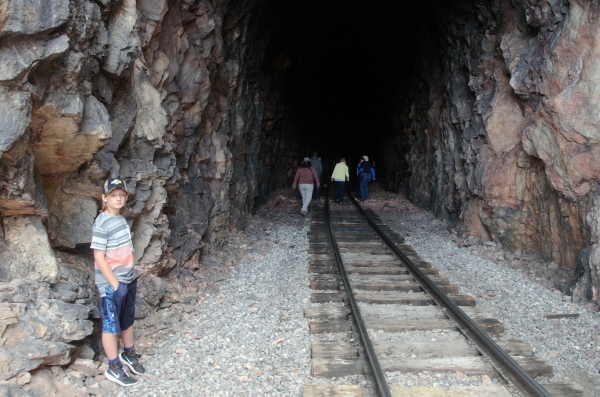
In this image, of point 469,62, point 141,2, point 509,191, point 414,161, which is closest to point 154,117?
point 141,2

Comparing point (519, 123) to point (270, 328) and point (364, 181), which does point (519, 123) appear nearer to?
point (270, 328)

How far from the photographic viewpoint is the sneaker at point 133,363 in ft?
13.7

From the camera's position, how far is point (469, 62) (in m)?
11.4

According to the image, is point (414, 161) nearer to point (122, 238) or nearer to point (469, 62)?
point (469, 62)

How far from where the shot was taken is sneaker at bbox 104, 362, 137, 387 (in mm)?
3936

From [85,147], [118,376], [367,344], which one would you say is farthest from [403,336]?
[85,147]

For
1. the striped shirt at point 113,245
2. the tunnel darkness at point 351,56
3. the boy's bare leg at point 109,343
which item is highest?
the tunnel darkness at point 351,56

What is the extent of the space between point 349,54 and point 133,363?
20.9 metres

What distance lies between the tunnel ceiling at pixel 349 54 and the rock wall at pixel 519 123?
2.25 metres

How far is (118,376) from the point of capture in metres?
3.94

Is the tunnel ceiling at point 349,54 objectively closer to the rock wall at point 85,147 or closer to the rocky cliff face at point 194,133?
the rocky cliff face at point 194,133

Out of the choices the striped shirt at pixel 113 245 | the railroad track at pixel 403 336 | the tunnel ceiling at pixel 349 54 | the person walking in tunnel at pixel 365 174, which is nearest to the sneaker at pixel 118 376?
the striped shirt at pixel 113 245

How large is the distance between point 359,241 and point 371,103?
65.8 ft

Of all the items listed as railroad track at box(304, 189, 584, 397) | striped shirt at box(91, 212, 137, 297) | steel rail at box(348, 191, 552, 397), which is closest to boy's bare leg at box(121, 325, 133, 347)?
striped shirt at box(91, 212, 137, 297)
